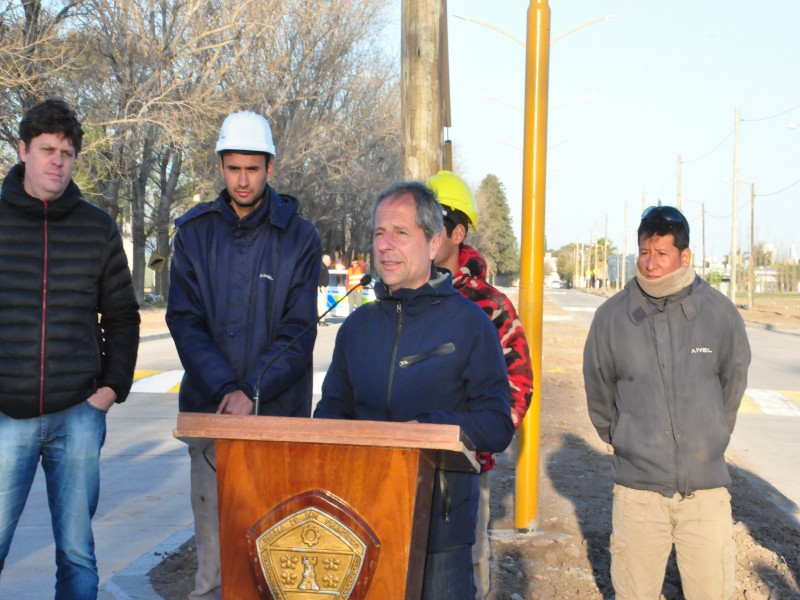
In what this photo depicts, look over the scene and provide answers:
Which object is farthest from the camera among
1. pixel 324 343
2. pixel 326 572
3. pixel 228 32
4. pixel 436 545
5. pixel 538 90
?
pixel 228 32

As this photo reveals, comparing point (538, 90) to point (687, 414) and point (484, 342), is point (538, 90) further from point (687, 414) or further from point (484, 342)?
point (484, 342)

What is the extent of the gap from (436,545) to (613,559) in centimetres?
211

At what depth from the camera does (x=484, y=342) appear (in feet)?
10.1

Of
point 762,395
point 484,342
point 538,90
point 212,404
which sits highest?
point 538,90

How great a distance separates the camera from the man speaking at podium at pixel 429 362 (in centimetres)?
299

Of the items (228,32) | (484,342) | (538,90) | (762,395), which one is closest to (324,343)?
(762,395)

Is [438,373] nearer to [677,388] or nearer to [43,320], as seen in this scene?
[43,320]

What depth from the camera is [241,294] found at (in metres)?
4.00

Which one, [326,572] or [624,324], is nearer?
[326,572]

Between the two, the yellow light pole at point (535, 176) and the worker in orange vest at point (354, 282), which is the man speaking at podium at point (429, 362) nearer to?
the yellow light pole at point (535, 176)

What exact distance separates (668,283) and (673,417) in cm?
58

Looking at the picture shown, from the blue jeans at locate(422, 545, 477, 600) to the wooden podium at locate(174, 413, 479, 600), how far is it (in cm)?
37

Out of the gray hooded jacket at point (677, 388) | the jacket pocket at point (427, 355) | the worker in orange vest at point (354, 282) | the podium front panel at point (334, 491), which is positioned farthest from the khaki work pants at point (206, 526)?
the worker in orange vest at point (354, 282)

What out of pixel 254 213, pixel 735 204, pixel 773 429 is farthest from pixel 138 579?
pixel 735 204
